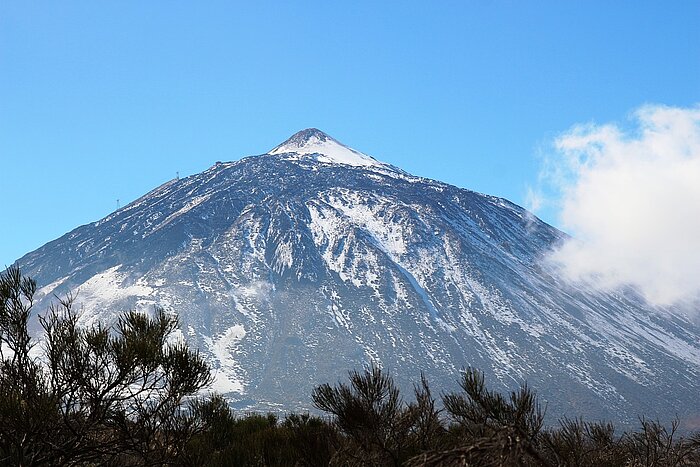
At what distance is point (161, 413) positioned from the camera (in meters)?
10.7

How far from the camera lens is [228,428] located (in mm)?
13922

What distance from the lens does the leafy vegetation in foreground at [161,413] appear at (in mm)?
8320

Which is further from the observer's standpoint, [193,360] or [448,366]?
[448,366]

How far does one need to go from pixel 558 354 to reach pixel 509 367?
1903cm

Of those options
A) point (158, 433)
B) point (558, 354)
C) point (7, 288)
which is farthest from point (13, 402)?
point (558, 354)

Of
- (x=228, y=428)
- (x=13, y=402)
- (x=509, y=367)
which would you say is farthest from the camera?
(x=509, y=367)

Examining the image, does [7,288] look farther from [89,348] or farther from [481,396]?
[481,396]

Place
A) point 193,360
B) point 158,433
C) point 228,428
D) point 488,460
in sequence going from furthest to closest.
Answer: point 228,428 < point 158,433 < point 193,360 < point 488,460

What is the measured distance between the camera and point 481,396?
1095cm

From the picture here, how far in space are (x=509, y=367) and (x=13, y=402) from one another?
18869 cm

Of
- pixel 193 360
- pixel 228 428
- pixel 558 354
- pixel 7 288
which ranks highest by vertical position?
pixel 7 288

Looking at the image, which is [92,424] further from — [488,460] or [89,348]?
[488,460]

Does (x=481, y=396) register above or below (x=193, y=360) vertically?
below

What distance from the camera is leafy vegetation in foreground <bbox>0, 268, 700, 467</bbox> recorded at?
832cm
